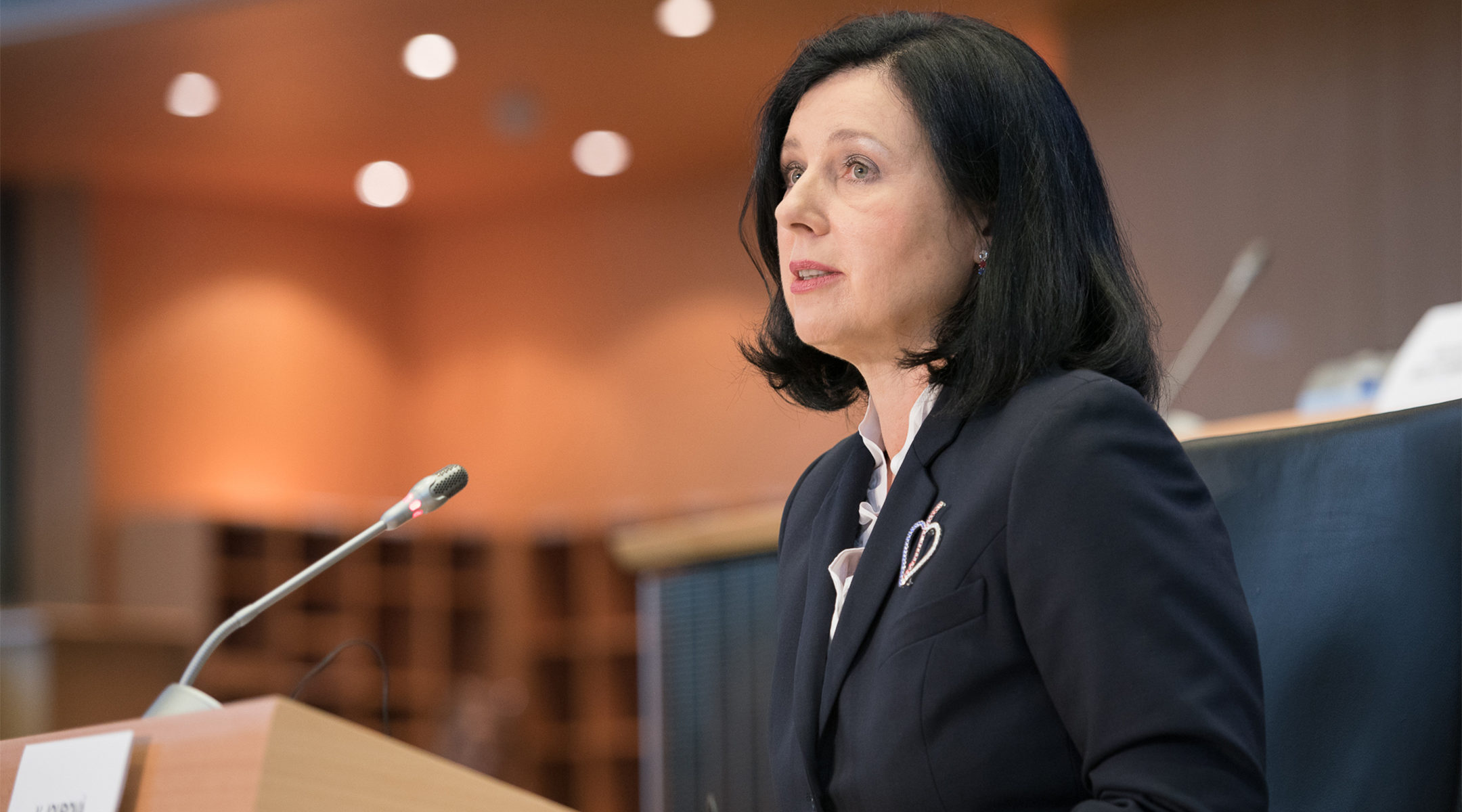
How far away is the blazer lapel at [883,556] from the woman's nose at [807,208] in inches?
8.9

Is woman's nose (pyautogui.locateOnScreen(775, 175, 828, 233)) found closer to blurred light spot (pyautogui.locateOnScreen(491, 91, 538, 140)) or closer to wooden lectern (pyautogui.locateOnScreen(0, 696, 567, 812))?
wooden lectern (pyautogui.locateOnScreen(0, 696, 567, 812))

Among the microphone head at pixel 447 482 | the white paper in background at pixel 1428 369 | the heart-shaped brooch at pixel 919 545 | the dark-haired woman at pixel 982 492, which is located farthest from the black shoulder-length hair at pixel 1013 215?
the white paper in background at pixel 1428 369

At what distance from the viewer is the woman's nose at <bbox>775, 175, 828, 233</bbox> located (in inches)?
53.5

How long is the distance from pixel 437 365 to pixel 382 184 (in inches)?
50.8

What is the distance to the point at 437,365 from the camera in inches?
336

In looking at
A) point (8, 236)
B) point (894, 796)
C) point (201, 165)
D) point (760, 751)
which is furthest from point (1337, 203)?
point (8, 236)

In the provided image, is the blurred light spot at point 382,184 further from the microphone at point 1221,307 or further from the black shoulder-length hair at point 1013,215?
the black shoulder-length hair at point 1013,215

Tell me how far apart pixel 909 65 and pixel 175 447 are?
6.82 m

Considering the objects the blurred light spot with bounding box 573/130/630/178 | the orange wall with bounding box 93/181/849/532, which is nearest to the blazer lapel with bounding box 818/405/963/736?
the orange wall with bounding box 93/181/849/532

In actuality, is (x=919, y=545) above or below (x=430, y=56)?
below

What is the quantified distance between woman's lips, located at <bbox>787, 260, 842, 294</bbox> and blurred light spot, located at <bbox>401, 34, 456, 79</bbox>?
4838 mm

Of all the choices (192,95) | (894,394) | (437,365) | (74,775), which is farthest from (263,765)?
(437,365)

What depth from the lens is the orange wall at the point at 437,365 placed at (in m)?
7.40

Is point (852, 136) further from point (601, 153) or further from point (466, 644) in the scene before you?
point (466, 644)
